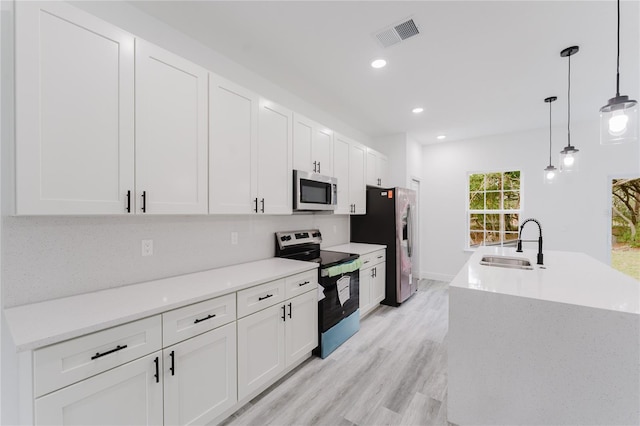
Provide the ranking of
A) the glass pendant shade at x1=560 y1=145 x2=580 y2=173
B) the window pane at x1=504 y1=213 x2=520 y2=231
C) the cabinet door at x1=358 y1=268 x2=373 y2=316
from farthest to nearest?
the window pane at x1=504 y1=213 x2=520 y2=231, the cabinet door at x1=358 y1=268 x2=373 y2=316, the glass pendant shade at x1=560 y1=145 x2=580 y2=173

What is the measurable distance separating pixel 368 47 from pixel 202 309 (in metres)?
2.44

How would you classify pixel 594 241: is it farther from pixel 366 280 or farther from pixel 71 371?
pixel 71 371

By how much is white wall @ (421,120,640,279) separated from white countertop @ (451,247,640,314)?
2607 mm

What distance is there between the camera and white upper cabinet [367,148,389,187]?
420 cm

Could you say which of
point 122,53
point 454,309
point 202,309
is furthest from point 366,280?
point 122,53

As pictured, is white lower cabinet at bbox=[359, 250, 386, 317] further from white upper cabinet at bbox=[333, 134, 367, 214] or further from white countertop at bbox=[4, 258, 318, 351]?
white countertop at bbox=[4, 258, 318, 351]

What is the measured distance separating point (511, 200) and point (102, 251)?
233 inches

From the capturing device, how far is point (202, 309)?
1.56m

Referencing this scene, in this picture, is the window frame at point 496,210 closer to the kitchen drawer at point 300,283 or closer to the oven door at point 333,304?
the oven door at point 333,304

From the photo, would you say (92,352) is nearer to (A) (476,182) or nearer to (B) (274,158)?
(B) (274,158)

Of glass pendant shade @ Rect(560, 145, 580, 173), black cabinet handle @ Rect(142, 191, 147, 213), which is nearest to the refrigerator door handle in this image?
glass pendant shade @ Rect(560, 145, 580, 173)

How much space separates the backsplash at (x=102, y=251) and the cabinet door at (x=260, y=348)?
0.68 m

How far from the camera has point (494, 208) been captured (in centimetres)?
500

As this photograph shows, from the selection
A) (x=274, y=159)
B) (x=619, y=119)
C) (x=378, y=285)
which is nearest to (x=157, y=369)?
(x=274, y=159)
